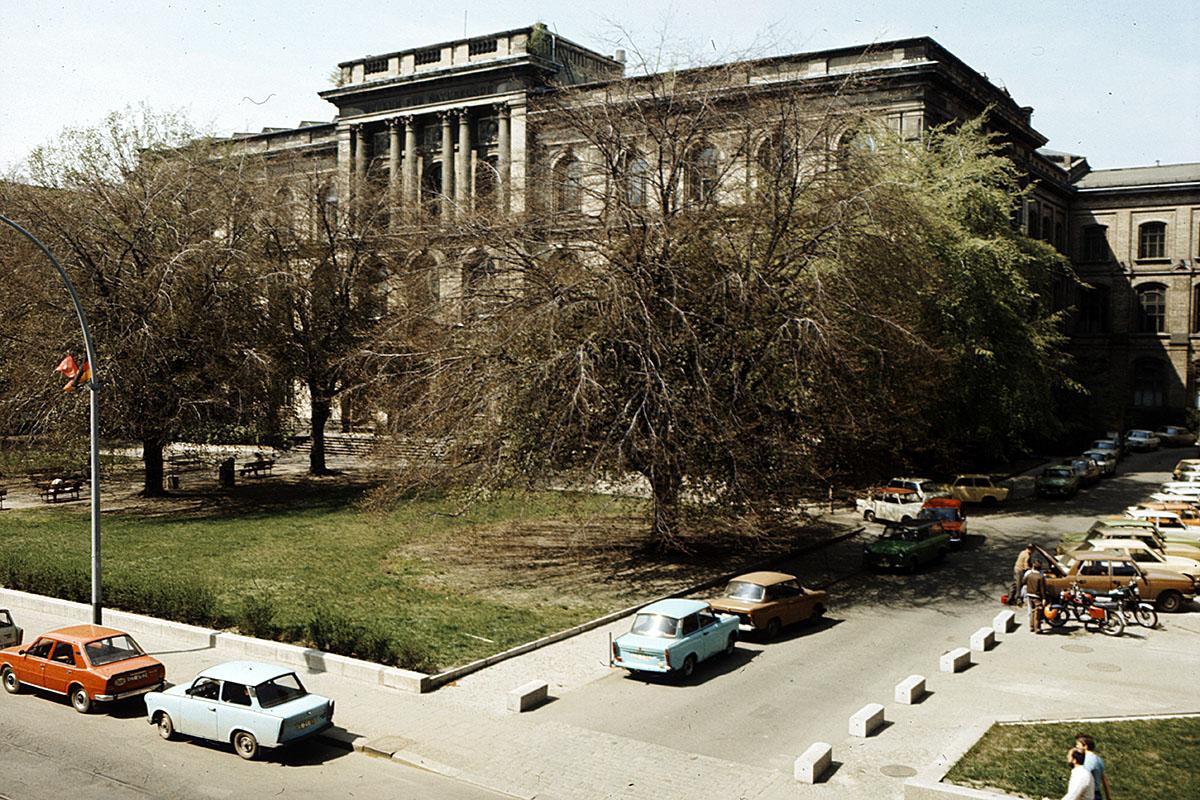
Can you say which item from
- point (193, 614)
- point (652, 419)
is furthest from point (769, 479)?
point (193, 614)

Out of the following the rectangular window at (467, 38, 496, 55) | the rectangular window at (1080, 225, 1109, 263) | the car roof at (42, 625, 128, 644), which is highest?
the rectangular window at (467, 38, 496, 55)

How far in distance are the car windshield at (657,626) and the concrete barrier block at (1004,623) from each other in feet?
25.4

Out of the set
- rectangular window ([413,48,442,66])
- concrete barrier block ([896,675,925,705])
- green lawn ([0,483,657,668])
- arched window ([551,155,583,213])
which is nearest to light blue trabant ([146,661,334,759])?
green lawn ([0,483,657,668])

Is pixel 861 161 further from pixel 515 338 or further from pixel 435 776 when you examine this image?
pixel 435 776

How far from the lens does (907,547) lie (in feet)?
95.6

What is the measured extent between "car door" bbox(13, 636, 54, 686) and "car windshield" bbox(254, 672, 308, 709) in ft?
15.5

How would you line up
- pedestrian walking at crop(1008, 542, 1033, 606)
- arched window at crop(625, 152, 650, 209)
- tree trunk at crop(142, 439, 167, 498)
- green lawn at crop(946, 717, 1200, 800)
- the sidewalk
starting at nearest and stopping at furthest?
green lawn at crop(946, 717, 1200, 800) < the sidewalk < pedestrian walking at crop(1008, 542, 1033, 606) < arched window at crop(625, 152, 650, 209) < tree trunk at crop(142, 439, 167, 498)

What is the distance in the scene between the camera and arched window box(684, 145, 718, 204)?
2841 centimetres

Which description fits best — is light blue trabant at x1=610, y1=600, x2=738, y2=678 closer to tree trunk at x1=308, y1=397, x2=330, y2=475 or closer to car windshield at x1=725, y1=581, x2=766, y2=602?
car windshield at x1=725, y1=581, x2=766, y2=602

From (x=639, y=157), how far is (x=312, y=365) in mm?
21732

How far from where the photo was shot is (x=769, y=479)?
1064 inches

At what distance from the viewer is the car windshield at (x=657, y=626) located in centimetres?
1939

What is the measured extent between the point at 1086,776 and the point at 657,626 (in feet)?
28.3

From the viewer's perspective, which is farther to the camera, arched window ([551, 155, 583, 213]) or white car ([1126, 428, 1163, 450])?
white car ([1126, 428, 1163, 450])
